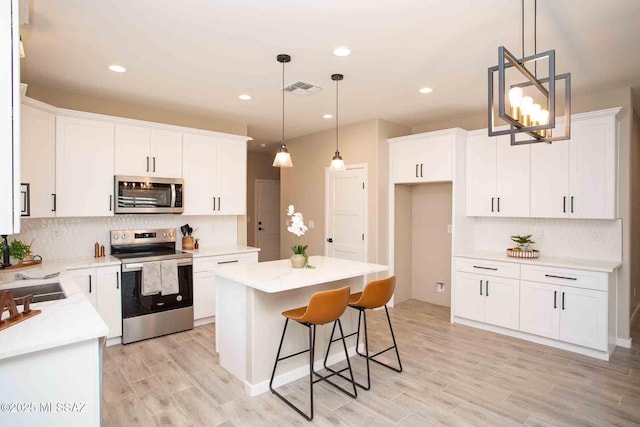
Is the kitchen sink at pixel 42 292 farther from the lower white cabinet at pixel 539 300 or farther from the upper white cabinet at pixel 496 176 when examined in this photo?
the upper white cabinet at pixel 496 176

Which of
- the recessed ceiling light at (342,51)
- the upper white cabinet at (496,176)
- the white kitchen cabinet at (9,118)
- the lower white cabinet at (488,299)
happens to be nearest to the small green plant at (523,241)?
the upper white cabinet at (496,176)

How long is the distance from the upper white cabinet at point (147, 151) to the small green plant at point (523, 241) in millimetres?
4186

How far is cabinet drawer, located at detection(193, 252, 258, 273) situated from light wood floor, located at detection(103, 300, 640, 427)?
86 centimetres

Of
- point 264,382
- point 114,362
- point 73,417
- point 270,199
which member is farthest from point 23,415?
point 270,199

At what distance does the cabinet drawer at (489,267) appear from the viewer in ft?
13.3

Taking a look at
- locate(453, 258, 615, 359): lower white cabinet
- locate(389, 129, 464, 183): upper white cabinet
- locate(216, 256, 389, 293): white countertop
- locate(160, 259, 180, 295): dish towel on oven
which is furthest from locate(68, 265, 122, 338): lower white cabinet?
locate(453, 258, 615, 359): lower white cabinet

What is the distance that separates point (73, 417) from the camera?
5.45 ft

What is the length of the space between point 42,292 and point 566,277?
183 inches

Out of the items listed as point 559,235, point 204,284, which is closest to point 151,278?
point 204,284

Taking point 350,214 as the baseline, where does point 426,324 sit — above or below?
below

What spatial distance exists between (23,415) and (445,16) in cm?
317

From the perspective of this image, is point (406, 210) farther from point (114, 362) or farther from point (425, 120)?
point (114, 362)

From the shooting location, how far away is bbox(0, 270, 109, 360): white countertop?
152 centimetres

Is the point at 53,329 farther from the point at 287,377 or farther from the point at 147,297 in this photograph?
the point at 147,297
